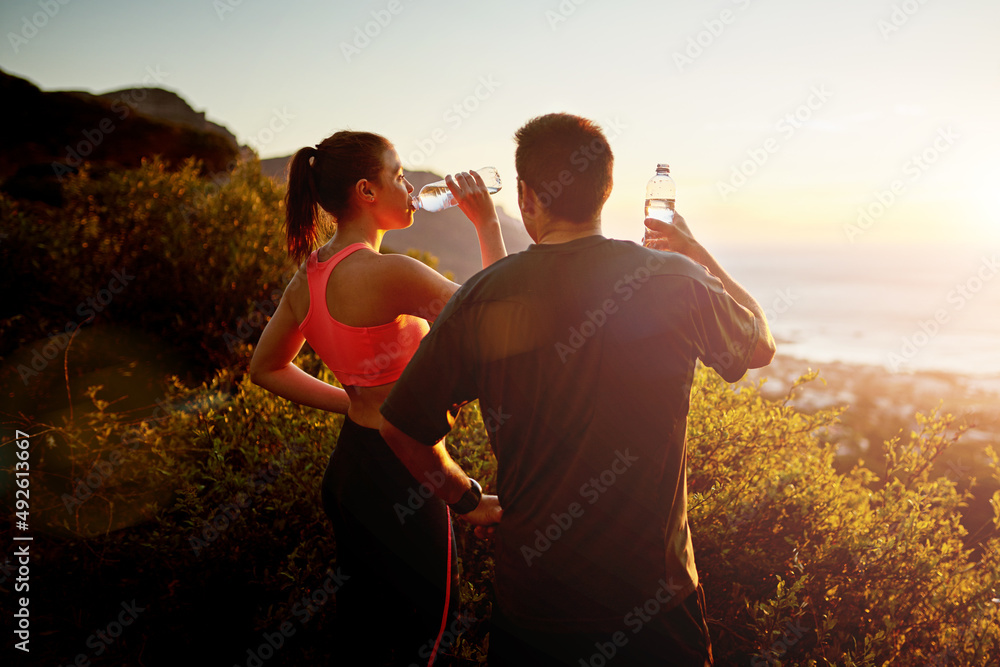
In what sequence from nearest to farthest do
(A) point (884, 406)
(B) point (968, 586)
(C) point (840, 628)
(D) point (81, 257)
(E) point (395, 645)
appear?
(E) point (395, 645), (C) point (840, 628), (B) point (968, 586), (A) point (884, 406), (D) point (81, 257)

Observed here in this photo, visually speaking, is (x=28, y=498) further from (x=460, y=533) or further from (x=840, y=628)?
(x=840, y=628)

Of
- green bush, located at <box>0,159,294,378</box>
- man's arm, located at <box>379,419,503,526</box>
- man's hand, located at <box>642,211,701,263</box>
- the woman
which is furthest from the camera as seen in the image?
green bush, located at <box>0,159,294,378</box>

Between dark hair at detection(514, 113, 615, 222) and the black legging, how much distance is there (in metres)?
1.17

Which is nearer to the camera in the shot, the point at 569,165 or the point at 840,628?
the point at 569,165

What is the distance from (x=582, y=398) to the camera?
58.9 inches

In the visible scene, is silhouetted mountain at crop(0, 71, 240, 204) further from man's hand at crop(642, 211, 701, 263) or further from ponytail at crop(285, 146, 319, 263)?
man's hand at crop(642, 211, 701, 263)

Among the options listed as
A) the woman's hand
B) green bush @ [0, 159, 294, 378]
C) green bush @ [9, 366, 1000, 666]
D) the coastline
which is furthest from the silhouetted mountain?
the coastline

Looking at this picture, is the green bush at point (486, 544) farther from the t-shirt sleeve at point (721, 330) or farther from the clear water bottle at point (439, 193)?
the t-shirt sleeve at point (721, 330)

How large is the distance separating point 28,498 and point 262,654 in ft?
7.96

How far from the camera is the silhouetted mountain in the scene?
12.2 metres

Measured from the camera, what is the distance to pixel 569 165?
5.11 ft

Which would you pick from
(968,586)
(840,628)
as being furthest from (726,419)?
(968,586)

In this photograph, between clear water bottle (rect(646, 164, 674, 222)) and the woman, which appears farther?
clear water bottle (rect(646, 164, 674, 222))

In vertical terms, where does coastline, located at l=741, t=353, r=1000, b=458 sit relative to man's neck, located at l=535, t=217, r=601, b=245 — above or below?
below
